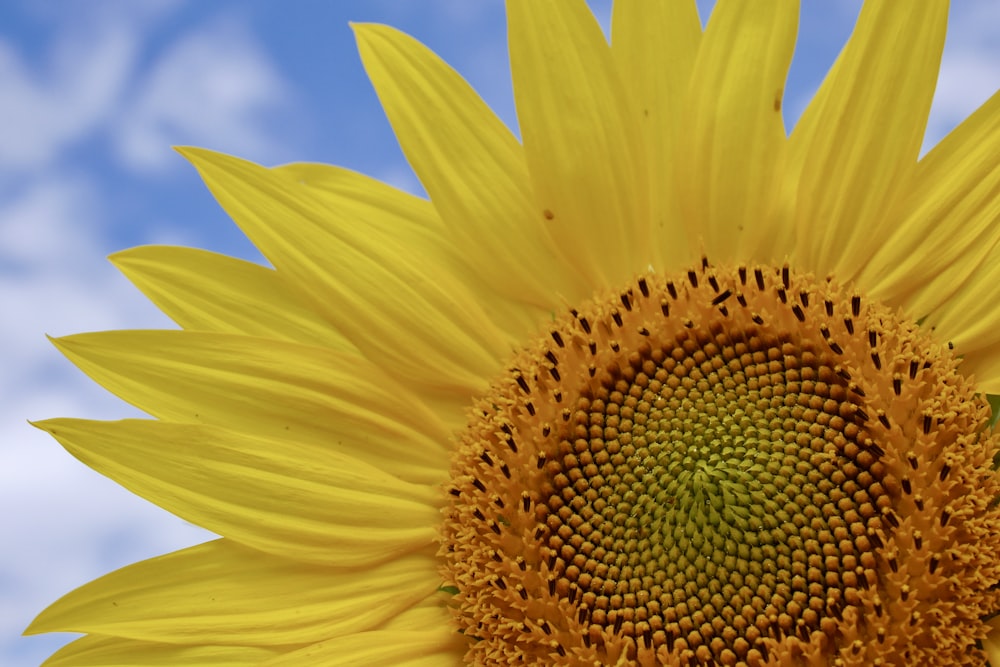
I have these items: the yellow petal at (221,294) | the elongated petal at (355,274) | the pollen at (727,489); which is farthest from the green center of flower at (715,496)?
the yellow petal at (221,294)

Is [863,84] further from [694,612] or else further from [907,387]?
[694,612]

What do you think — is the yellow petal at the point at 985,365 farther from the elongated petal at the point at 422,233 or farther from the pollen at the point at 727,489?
the elongated petal at the point at 422,233

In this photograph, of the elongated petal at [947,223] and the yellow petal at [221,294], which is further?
the yellow petal at [221,294]

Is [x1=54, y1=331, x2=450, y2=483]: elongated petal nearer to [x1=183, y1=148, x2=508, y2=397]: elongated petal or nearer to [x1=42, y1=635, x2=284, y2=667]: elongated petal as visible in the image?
[x1=183, y1=148, x2=508, y2=397]: elongated petal

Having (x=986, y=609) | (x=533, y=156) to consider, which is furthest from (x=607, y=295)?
(x=986, y=609)

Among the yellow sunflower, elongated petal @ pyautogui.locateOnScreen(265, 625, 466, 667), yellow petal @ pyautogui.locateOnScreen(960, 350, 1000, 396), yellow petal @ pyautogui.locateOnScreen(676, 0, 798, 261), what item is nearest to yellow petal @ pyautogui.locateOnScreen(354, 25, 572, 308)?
the yellow sunflower
